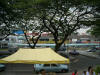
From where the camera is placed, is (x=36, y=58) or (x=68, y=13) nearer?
(x=36, y=58)

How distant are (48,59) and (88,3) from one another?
464 inches

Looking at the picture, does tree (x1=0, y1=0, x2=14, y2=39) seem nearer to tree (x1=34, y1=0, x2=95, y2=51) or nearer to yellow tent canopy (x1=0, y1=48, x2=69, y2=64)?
tree (x1=34, y1=0, x2=95, y2=51)

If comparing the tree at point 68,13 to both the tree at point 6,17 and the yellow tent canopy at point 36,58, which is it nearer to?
the tree at point 6,17

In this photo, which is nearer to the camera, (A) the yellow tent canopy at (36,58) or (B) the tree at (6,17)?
(A) the yellow tent canopy at (36,58)

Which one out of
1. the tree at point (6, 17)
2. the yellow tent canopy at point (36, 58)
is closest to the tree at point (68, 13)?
the tree at point (6, 17)

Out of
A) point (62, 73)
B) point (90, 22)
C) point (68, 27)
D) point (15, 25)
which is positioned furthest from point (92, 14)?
point (15, 25)

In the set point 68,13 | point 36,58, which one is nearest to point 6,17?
point 68,13

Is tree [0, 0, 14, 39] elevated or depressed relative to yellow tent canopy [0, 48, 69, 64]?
A: elevated

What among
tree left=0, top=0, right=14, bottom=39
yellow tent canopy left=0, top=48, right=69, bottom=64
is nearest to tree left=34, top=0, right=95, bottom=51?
tree left=0, top=0, right=14, bottom=39

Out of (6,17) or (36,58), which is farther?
(6,17)

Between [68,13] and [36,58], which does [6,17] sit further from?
[36,58]

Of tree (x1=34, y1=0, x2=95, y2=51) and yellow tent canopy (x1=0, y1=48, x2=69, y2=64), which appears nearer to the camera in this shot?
yellow tent canopy (x1=0, y1=48, x2=69, y2=64)

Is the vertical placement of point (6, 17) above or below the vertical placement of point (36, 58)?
above

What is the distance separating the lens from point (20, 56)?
11.2 metres
